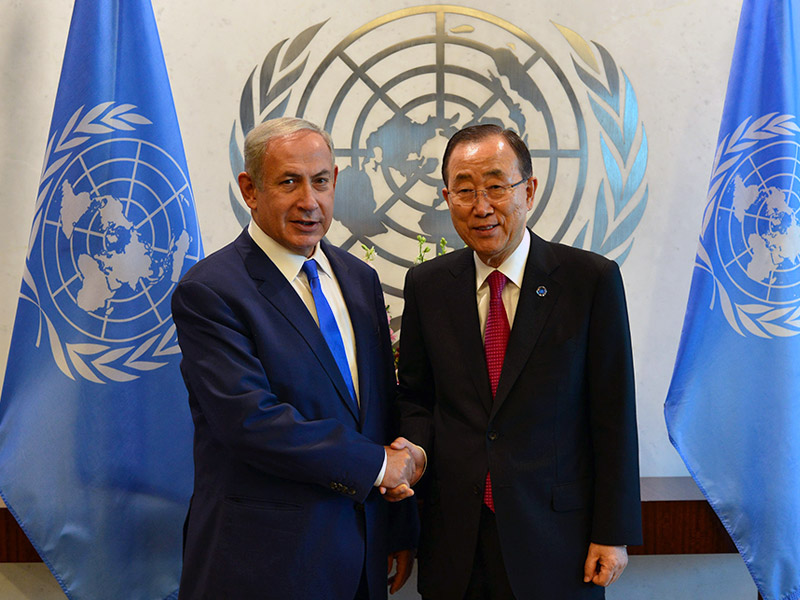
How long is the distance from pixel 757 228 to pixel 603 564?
130cm

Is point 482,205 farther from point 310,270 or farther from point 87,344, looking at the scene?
point 87,344

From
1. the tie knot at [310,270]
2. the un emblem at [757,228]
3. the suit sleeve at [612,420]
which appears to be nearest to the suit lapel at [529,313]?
the suit sleeve at [612,420]

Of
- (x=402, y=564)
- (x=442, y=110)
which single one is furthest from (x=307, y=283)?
(x=442, y=110)

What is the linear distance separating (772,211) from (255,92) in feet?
6.20

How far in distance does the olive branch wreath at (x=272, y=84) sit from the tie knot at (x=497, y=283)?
1.31 metres

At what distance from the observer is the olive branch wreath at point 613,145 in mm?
2689

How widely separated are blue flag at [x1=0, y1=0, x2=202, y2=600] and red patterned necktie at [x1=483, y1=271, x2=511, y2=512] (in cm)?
110

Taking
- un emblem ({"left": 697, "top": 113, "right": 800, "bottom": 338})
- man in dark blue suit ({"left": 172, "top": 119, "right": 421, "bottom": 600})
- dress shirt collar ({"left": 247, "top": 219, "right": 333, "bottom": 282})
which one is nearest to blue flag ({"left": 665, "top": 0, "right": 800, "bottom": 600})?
un emblem ({"left": 697, "top": 113, "right": 800, "bottom": 338})

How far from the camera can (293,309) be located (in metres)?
1.68

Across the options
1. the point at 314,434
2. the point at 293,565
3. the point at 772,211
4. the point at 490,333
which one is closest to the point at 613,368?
the point at 490,333

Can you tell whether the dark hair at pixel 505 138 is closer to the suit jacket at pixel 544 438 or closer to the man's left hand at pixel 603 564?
the suit jacket at pixel 544 438

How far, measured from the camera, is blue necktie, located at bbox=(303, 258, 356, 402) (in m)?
1.73

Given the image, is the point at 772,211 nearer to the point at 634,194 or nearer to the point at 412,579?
the point at 634,194

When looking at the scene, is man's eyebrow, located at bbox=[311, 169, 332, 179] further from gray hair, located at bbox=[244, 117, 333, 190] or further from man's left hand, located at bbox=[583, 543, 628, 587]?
man's left hand, located at bbox=[583, 543, 628, 587]
